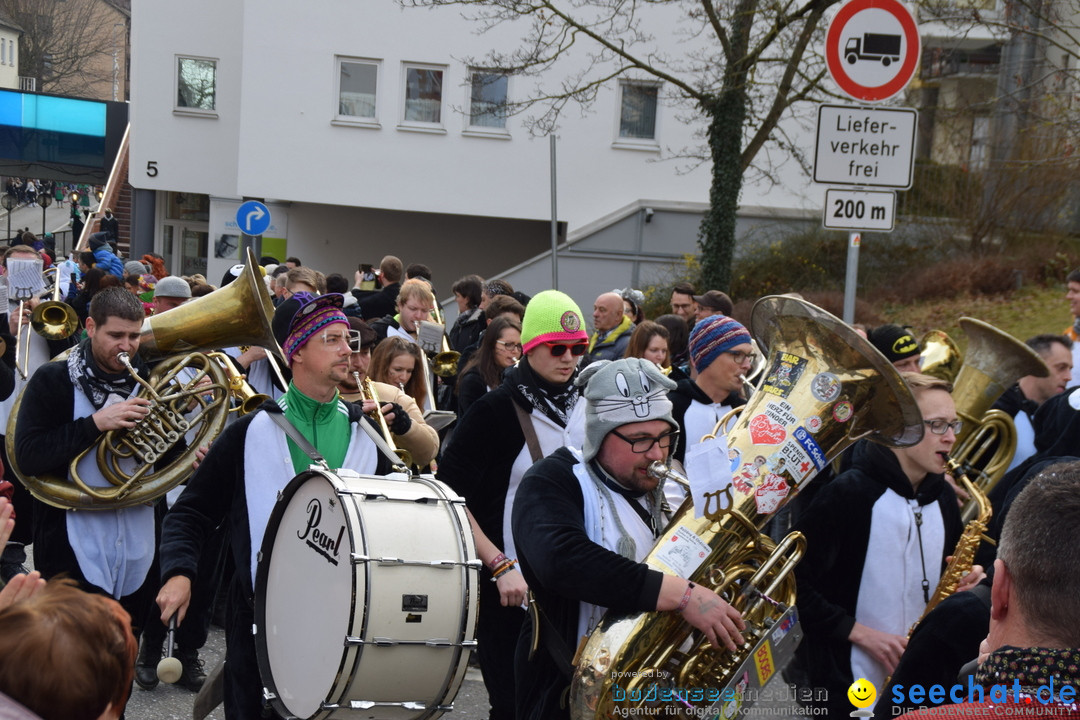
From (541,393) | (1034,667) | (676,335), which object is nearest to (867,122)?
(676,335)

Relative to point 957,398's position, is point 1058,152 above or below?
above

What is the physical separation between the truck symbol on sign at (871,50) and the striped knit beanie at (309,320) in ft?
10.7

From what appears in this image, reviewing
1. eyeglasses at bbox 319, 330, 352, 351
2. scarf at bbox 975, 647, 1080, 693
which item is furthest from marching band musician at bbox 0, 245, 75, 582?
scarf at bbox 975, 647, 1080, 693

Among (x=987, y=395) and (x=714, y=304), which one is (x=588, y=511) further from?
(x=714, y=304)

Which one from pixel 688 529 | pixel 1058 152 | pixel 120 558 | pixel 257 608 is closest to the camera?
pixel 688 529

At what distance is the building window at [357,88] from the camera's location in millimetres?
25422

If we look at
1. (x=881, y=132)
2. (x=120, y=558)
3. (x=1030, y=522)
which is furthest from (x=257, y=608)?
(x=881, y=132)

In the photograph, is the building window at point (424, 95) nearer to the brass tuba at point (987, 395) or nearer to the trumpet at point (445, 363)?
the trumpet at point (445, 363)

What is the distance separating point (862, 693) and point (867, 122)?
10.4 ft

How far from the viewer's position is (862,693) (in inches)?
154

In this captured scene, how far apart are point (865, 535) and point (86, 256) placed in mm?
14871

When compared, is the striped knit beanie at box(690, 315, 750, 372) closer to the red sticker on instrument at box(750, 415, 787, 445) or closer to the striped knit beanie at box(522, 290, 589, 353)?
the striped knit beanie at box(522, 290, 589, 353)

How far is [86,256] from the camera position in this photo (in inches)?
654

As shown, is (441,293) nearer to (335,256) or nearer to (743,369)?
(335,256)
